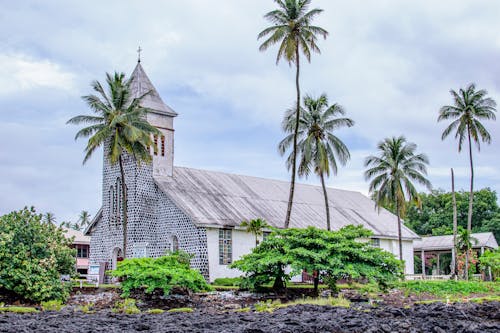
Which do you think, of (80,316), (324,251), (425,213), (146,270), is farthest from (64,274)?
(425,213)

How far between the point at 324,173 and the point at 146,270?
19.8 meters

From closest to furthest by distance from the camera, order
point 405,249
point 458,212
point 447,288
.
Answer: point 447,288
point 405,249
point 458,212

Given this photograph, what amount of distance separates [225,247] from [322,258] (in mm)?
11109

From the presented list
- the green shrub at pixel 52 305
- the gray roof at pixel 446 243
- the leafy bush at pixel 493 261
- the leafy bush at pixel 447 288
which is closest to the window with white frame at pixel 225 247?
the leafy bush at pixel 447 288

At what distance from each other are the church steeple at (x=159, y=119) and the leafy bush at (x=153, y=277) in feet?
47.2

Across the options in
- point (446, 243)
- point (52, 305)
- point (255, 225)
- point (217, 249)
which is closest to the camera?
point (52, 305)

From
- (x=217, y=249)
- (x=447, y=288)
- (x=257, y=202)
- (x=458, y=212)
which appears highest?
(x=458, y=212)

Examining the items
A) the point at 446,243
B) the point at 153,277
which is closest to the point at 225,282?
the point at 153,277

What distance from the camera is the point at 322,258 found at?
28984 millimetres

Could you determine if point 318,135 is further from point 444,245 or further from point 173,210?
point 444,245

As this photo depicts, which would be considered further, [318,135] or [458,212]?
[458,212]

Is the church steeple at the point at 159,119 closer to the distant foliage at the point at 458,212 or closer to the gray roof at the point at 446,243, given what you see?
the gray roof at the point at 446,243

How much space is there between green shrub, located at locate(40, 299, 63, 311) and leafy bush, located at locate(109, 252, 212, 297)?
242cm

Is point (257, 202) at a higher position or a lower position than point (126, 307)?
higher
